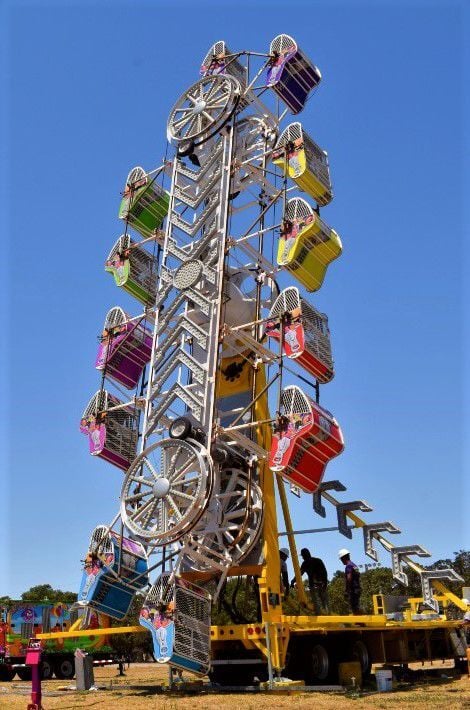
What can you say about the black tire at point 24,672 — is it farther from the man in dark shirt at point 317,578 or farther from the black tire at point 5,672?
the man in dark shirt at point 317,578

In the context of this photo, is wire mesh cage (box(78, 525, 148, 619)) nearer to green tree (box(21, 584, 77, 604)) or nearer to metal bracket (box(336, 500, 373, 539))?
metal bracket (box(336, 500, 373, 539))

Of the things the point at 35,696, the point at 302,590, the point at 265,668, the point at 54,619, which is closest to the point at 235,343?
the point at 302,590

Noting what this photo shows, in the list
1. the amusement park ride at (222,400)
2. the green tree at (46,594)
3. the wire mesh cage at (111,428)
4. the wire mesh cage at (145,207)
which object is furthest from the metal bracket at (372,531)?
the green tree at (46,594)

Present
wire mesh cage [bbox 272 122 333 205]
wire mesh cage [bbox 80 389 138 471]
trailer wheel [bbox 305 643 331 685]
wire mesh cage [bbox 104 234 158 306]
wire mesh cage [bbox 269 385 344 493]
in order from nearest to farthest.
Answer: wire mesh cage [bbox 269 385 344 493], trailer wheel [bbox 305 643 331 685], wire mesh cage [bbox 272 122 333 205], wire mesh cage [bbox 80 389 138 471], wire mesh cage [bbox 104 234 158 306]

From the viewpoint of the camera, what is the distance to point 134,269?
2716 centimetres

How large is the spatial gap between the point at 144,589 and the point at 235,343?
704 centimetres

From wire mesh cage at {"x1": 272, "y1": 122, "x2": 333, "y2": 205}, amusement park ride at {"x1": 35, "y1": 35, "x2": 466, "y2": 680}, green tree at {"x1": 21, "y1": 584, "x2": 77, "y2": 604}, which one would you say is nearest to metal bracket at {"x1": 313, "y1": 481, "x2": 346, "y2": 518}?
amusement park ride at {"x1": 35, "y1": 35, "x2": 466, "y2": 680}

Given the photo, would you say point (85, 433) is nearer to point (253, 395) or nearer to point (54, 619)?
point (253, 395)

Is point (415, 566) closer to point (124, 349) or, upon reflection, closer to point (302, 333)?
point (302, 333)

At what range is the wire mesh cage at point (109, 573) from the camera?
2216 cm

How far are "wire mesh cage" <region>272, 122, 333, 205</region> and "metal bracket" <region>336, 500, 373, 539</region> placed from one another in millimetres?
8729

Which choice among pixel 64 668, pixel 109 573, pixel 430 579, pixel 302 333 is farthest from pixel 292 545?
pixel 64 668

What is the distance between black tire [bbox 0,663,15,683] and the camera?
2872 cm

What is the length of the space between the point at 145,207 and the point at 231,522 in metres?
11.6
